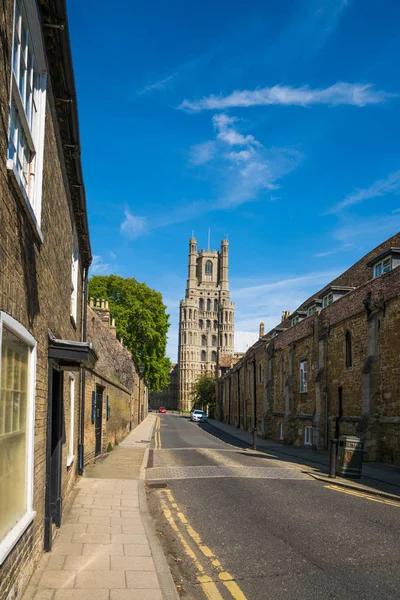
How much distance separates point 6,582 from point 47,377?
2.97 meters

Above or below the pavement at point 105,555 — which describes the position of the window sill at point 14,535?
above

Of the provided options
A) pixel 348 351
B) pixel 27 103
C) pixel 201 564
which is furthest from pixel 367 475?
pixel 27 103

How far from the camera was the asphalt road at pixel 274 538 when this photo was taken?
20.4ft

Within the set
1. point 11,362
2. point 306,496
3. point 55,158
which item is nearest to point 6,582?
point 11,362

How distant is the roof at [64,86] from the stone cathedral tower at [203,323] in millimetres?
130220

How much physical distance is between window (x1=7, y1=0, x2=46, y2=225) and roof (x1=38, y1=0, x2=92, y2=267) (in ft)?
0.87

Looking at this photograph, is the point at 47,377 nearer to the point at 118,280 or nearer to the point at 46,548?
the point at 46,548

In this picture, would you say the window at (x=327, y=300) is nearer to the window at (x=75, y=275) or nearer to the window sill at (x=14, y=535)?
the window at (x=75, y=275)

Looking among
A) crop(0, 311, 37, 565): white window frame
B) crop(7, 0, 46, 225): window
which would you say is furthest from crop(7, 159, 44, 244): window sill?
crop(0, 311, 37, 565): white window frame

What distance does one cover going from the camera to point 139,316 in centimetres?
5353

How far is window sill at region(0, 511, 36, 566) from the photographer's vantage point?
14.4ft

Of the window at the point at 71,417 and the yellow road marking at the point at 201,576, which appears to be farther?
the window at the point at 71,417

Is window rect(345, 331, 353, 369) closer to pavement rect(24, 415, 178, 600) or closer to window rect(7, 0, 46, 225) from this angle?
pavement rect(24, 415, 178, 600)

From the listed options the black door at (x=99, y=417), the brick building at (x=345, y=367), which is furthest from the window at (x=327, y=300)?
the black door at (x=99, y=417)
